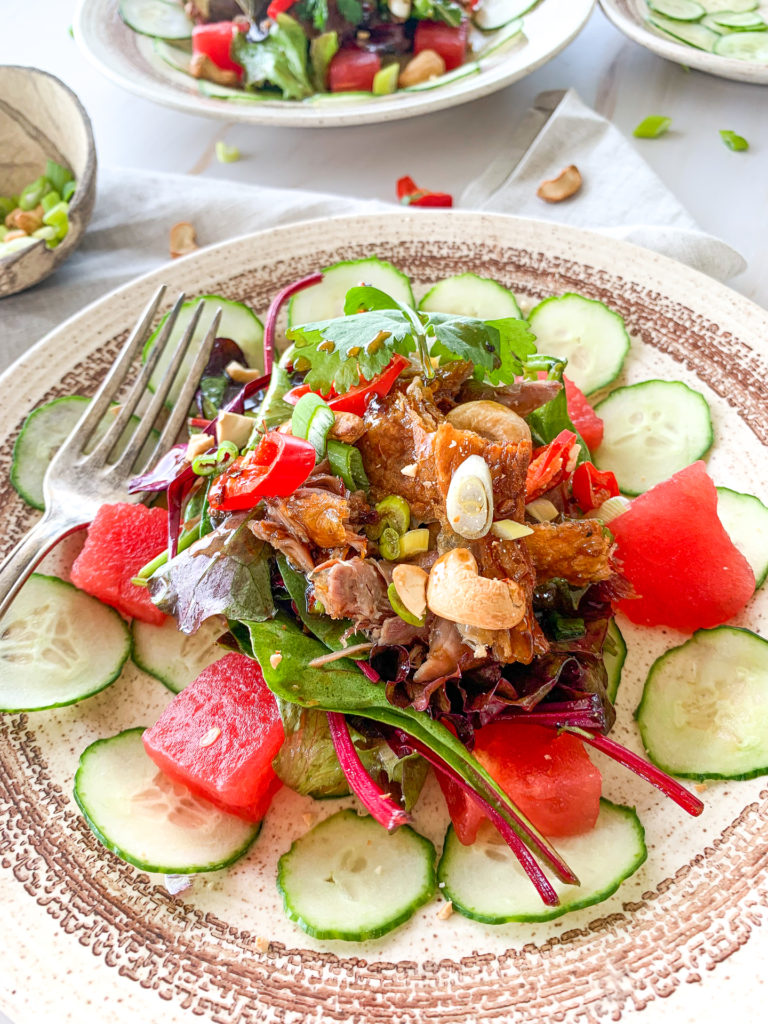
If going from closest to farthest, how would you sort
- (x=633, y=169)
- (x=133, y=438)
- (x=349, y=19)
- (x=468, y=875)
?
1. (x=468, y=875)
2. (x=133, y=438)
3. (x=633, y=169)
4. (x=349, y=19)

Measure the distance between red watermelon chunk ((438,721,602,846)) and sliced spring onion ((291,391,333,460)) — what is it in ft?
3.51

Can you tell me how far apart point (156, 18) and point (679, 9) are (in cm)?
353

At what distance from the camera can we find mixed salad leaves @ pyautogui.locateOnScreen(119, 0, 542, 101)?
17.0 ft

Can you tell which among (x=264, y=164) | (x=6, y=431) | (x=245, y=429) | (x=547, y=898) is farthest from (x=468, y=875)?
(x=264, y=164)

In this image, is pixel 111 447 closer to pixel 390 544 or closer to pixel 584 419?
pixel 390 544

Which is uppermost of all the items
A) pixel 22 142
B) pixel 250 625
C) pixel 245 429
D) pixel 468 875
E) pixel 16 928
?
pixel 22 142

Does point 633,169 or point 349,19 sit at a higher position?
point 349,19

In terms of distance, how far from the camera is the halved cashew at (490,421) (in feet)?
9.14

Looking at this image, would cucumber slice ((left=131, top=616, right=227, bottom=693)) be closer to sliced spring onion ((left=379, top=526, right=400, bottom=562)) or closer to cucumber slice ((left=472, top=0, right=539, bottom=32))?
sliced spring onion ((left=379, top=526, right=400, bottom=562))

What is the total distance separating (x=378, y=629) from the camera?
2.58 m

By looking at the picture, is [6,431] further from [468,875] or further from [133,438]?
[468,875]

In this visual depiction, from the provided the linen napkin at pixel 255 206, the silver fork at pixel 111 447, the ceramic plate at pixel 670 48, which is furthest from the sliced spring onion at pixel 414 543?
the ceramic plate at pixel 670 48

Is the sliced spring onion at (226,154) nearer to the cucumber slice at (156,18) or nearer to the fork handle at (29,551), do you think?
the cucumber slice at (156,18)

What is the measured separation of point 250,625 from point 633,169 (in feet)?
12.3
